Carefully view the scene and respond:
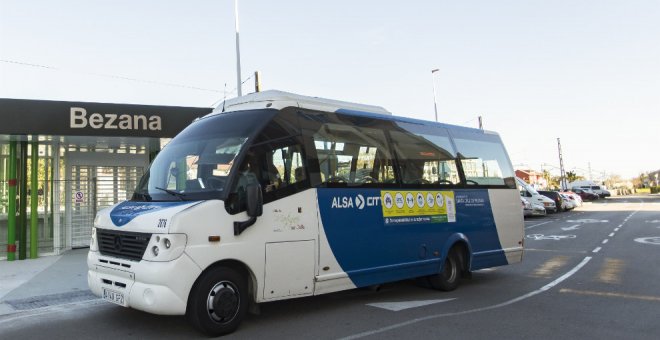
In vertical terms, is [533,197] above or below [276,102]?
below

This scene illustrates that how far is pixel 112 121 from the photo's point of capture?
39.3 ft

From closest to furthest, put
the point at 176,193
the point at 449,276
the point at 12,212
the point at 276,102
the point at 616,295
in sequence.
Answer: the point at 176,193 < the point at 276,102 < the point at 616,295 < the point at 449,276 < the point at 12,212

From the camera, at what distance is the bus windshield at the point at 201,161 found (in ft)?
18.7

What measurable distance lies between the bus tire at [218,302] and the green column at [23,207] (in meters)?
9.47

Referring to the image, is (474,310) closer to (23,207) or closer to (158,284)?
(158,284)

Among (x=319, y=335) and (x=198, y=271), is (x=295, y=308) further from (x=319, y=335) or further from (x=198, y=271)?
(x=198, y=271)

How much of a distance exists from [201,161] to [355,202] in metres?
2.22

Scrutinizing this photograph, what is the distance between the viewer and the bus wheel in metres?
8.23

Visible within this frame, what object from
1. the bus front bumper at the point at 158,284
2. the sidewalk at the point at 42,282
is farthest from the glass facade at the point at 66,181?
the bus front bumper at the point at 158,284

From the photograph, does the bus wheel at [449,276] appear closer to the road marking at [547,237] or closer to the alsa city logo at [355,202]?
the alsa city logo at [355,202]

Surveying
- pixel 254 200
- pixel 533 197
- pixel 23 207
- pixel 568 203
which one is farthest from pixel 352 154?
pixel 568 203

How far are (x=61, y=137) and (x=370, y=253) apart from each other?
8966 millimetres

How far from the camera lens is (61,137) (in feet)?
39.5

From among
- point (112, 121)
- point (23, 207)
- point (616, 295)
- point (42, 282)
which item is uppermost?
point (112, 121)
